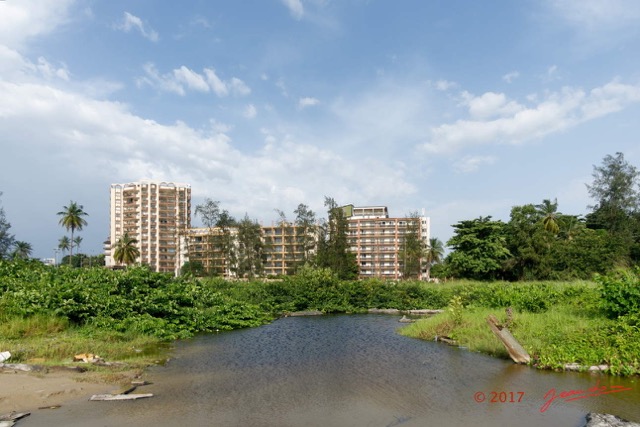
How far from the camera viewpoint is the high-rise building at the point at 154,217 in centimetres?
11862

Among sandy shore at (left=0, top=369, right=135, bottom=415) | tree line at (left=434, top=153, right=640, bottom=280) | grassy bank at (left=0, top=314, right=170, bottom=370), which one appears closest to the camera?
sandy shore at (left=0, top=369, right=135, bottom=415)

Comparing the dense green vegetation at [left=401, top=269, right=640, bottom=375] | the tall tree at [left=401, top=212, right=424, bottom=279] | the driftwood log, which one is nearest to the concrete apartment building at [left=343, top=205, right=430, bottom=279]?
the tall tree at [left=401, top=212, right=424, bottom=279]

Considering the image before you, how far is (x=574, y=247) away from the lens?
43312mm

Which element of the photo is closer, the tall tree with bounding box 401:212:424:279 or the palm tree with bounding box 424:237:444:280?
the tall tree with bounding box 401:212:424:279

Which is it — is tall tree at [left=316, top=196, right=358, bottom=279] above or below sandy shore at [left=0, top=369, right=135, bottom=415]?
above

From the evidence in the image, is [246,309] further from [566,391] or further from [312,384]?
[566,391]

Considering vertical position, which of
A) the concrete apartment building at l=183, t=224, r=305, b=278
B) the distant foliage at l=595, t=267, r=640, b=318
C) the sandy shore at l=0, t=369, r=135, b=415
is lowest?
the sandy shore at l=0, t=369, r=135, b=415

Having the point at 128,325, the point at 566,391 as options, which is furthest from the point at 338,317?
the point at 566,391

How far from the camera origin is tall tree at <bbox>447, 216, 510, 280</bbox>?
47500mm

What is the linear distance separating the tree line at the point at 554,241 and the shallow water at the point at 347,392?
3305 centimetres

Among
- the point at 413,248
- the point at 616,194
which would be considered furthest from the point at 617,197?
the point at 413,248

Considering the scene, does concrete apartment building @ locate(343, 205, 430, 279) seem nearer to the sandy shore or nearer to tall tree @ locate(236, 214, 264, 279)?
tall tree @ locate(236, 214, 264, 279)

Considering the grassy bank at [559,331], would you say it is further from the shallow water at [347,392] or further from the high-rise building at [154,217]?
the high-rise building at [154,217]

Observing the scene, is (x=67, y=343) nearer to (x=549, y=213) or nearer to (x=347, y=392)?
(x=347, y=392)
